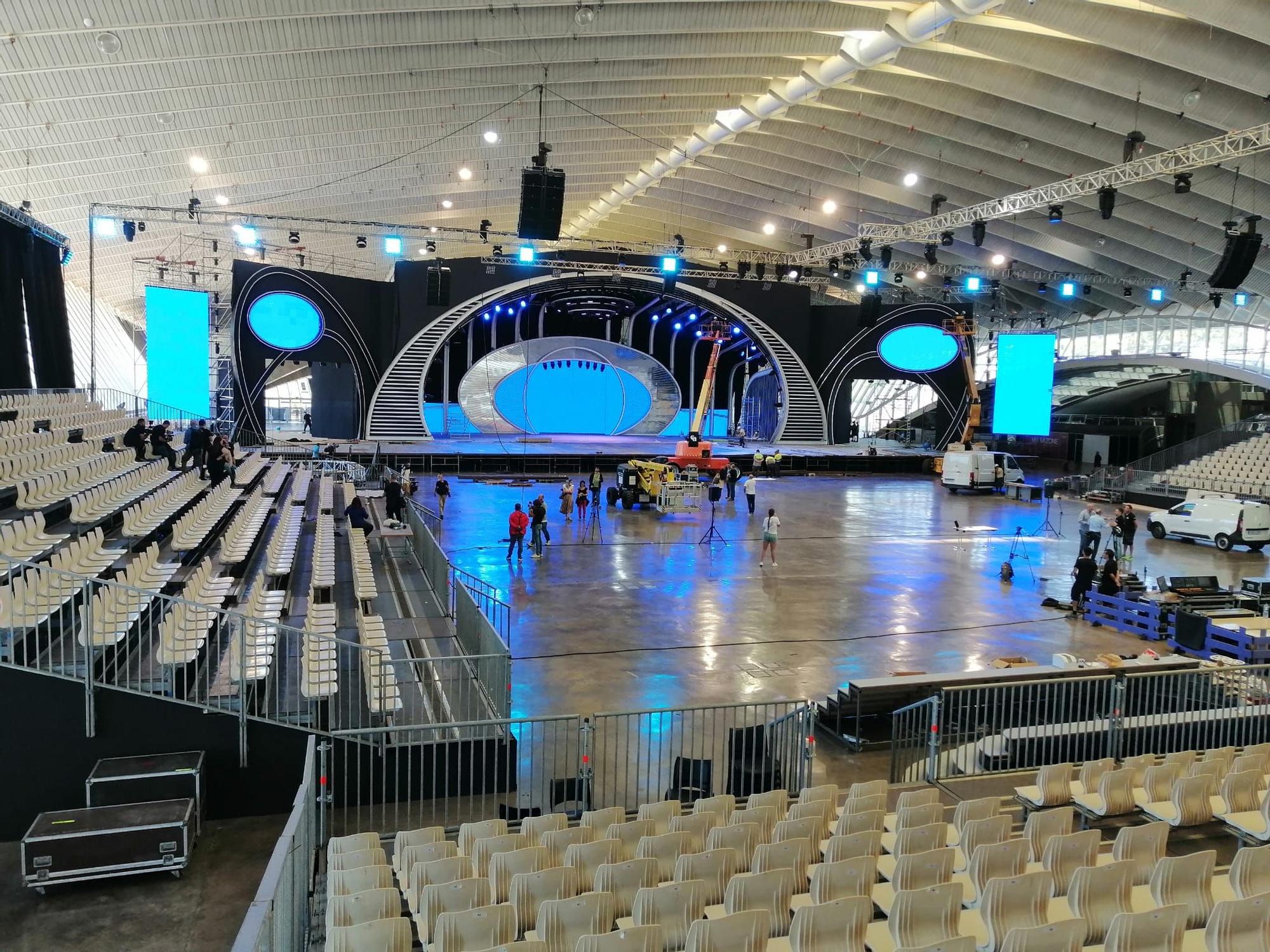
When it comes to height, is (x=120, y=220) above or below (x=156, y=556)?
above

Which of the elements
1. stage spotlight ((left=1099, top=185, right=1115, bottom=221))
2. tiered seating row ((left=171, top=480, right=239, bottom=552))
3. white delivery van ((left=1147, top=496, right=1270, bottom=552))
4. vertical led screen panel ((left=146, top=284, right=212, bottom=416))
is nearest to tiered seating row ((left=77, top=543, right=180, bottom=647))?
tiered seating row ((left=171, top=480, right=239, bottom=552))

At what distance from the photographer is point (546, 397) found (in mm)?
47375

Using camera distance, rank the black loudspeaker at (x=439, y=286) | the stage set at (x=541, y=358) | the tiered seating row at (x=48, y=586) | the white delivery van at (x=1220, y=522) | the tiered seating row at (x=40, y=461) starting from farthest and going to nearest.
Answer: the stage set at (x=541, y=358) → the black loudspeaker at (x=439, y=286) → the white delivery van at (x=1220, y=522) → the tiered seating row at (x=40, y=461) → the tiered seating row at (x=48, y=586)

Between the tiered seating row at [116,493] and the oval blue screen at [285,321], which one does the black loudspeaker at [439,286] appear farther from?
the tiered seating row at [116,493]

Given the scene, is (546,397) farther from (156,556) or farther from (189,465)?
(156,556)

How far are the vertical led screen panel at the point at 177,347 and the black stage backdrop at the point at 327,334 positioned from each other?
12.4 ft

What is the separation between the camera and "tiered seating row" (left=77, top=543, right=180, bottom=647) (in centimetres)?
816

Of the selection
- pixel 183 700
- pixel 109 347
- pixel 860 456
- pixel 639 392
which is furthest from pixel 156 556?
pixel 109 347

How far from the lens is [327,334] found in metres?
38.8

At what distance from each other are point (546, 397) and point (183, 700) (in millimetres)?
39614

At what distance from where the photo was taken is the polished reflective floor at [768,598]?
1185cm

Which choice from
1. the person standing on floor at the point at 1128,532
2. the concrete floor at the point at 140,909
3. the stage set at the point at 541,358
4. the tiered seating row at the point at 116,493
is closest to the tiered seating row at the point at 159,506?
the tiered seating row at the point at 116,493

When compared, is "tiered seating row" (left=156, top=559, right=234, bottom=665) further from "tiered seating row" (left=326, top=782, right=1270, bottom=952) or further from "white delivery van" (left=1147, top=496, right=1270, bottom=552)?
"white delivery van" (left=1147, top=496, right=1270, bottom=552)

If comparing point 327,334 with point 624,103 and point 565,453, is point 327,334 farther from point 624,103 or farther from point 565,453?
point 624,103
